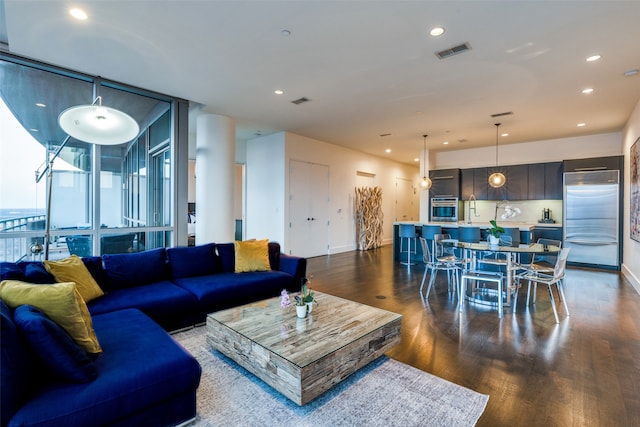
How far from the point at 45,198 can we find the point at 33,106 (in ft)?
3.87

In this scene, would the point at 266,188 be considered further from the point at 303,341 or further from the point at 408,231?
the point at 303,341

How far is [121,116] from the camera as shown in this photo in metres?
2.33

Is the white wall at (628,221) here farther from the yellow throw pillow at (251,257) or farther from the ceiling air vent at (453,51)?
the yellow throw pillow at (251,257)

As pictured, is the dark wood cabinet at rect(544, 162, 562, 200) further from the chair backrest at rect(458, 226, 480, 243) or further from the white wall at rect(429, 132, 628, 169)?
the chair backrest at rect(458, 226, 480, 243)

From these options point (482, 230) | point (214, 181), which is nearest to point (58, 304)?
point (214, 181)

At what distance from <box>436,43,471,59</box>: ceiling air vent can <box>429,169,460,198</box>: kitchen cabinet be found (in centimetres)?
549

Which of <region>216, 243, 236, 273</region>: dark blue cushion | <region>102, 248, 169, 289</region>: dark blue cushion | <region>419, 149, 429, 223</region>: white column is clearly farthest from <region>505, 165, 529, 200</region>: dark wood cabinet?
<region>102, 248, 169, 289</region>: dark blue cushion

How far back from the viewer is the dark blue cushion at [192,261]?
11.9 ft

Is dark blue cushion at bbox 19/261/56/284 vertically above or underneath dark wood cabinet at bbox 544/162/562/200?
underneath

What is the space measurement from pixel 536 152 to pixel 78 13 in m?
9.20

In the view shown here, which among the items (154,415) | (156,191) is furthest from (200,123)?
(154,415)

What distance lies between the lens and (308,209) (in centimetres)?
751

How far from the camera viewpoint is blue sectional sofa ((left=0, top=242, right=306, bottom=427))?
1.34 metres

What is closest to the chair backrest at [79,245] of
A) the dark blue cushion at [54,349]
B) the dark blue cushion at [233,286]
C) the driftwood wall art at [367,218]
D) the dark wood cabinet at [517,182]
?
the dark blue cushion at [233,286]
